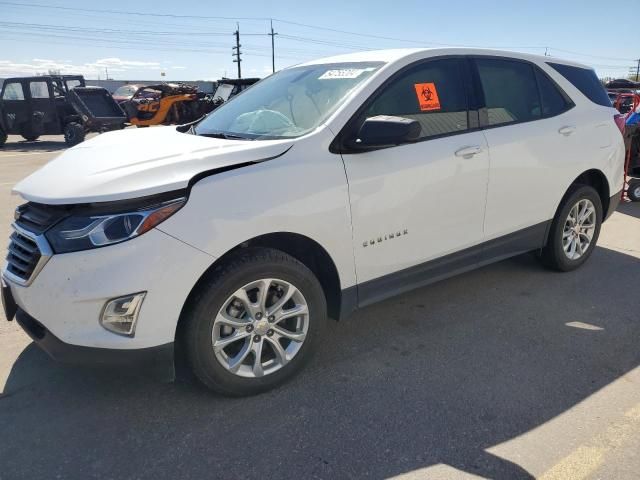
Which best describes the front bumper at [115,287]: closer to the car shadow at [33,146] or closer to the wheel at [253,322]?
the wheel at [253,322]

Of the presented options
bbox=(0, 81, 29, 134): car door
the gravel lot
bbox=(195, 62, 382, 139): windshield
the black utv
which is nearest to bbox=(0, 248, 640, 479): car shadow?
the gravel lot

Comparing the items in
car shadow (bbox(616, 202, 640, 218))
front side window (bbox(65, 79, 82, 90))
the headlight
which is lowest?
car shadow (bbox(616, 202, 640, 218))

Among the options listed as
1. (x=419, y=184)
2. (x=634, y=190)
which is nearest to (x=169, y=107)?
(x=634, y=190)

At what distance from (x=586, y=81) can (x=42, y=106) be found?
1598cm

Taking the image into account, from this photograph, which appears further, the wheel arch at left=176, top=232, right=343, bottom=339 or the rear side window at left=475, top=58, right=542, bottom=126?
the rear side window at left=475, top=58, right=542, bottom=126

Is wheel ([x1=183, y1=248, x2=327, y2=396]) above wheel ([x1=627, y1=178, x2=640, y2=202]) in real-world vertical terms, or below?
above

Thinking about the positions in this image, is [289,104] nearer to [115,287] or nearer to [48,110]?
[115,287]

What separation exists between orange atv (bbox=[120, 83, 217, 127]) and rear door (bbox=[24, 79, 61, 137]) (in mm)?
2840

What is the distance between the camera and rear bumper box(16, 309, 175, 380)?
2.31m

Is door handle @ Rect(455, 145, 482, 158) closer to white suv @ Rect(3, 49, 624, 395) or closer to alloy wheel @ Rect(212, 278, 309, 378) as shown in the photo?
white suv @ Rect(3, 49, 624, 395)

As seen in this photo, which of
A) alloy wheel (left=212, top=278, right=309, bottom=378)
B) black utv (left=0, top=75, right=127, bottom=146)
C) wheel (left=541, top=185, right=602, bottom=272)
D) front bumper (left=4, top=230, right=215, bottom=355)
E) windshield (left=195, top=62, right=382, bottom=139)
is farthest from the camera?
black utv (left=0, top=75, right=127, bottom=146)

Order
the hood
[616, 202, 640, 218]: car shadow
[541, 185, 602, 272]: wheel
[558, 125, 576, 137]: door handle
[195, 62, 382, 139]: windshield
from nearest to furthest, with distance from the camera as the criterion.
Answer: the hood < [195, 62, 382, 139]: windshield < [558, 125, 576, 137]: door handle < [541, 185, 602, 272]: wheel < [616, 202, 640, 218]: car shadow

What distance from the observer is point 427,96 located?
328cm

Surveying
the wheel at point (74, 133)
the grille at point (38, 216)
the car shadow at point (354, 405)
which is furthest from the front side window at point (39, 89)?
the grille at point (38, 216)
